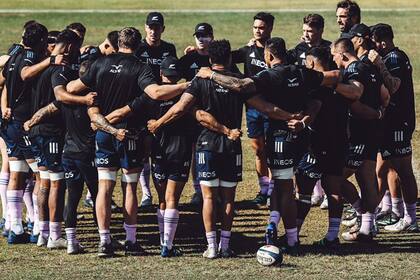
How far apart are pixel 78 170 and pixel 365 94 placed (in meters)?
4.16

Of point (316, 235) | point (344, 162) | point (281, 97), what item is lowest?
point (316, 235)

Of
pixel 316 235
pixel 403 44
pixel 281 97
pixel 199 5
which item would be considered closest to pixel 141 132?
pixel 281 97

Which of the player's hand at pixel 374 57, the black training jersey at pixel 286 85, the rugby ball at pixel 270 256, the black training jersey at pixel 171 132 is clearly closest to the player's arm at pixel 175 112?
the black training jersey at pixel 171 132

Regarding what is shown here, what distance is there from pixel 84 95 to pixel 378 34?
4.59 m

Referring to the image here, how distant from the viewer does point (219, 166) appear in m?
14.8

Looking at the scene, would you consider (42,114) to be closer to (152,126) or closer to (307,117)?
(152,126)

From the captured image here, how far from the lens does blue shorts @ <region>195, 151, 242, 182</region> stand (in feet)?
48.5

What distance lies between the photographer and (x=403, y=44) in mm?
34875

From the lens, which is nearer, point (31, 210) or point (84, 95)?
point (84, 95)

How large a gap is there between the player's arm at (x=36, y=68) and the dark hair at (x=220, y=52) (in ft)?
7.37

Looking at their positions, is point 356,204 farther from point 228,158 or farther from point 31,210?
point 31,210

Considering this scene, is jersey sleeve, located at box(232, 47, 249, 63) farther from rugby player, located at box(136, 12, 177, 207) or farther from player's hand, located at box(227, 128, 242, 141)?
player's hand, located at box(227, 128, 242, 141)

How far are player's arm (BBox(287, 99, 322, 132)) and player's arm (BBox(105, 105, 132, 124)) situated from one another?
216 cm


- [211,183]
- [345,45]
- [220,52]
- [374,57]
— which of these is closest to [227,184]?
[211,183]
